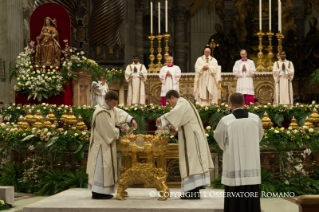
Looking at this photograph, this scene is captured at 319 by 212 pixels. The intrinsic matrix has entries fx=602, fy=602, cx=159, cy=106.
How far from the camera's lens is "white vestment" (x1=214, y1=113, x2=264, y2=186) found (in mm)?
7039

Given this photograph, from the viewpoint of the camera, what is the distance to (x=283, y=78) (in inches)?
611

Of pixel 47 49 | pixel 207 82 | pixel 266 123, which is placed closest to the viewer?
pixel 266 123

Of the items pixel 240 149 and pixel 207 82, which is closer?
pixel 240 149

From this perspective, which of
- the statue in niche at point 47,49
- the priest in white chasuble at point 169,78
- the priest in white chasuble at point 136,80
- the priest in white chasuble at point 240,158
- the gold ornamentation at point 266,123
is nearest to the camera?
the priest in white chasuble at point 240,158

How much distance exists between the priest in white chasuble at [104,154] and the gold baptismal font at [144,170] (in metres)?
0.15

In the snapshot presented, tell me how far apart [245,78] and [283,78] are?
0.98 metres

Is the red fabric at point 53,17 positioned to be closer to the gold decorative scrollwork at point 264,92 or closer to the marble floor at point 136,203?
the gold decorative scrollwork at point 264,92

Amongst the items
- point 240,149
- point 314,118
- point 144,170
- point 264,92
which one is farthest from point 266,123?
point 264,92

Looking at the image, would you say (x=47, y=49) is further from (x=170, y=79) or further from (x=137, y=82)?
(x=170, y=79)

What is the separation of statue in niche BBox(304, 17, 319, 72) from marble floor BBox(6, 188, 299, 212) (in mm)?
15670

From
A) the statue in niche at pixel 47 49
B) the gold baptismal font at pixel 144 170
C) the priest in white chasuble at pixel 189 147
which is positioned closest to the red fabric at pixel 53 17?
the statue in niche at pixel 47 49

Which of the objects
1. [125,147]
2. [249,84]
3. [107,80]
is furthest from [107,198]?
[107,80]

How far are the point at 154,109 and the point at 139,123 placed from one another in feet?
1.33

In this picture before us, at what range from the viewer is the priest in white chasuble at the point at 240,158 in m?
7.00
